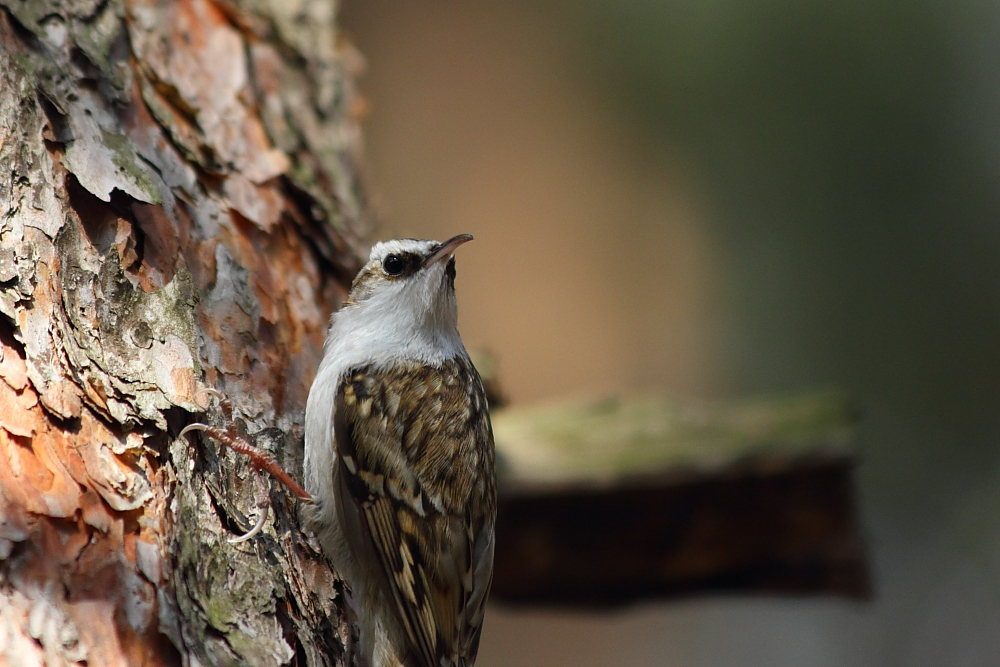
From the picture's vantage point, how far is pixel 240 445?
2082 millimetres

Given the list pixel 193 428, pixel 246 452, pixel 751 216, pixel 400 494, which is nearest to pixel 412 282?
pixel 400 494

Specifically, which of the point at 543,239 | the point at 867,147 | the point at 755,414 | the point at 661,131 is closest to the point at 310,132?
the point at 755,414

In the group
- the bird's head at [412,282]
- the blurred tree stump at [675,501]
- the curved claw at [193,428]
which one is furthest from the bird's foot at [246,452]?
the blurred tree stump at [675,501]

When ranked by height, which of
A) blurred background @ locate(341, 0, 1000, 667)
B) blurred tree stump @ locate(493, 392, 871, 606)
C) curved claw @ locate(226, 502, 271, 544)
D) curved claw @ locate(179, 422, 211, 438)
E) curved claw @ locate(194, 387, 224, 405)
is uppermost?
blurred background @ locate(341, 0, 1000, 667)

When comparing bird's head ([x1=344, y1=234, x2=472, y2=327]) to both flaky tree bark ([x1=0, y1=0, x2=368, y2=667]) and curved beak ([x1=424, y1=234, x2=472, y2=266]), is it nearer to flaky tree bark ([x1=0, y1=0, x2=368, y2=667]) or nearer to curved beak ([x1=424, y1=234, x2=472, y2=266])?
curved beak ([x1=424, y1=234, x2=472, y2=266])

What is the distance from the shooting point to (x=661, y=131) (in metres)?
8.39

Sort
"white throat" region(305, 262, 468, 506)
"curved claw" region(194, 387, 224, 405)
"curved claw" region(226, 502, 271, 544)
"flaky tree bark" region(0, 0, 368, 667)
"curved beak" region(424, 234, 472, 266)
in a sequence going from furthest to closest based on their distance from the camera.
Result: "curved beak" region(424, 234, 472, 266)
"white throat" region(305, 262, 468, 506)
"curved claw" region(194, 387, 224, 405)
"curved claw" region(226, 502, 271, 544)
"flaky tree bark" region(0, 0, 368, 667)

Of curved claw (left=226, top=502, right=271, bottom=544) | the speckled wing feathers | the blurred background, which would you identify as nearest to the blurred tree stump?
the speckled wing feathers

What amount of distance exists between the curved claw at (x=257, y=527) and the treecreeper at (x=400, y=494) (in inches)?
5.1

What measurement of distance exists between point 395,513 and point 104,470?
0.82 m

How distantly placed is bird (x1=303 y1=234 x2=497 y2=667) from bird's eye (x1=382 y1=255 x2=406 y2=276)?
0.82 ft

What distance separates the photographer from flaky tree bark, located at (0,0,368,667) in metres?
1.67

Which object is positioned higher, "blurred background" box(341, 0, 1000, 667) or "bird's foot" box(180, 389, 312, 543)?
"blurred background" box(341, 0, 1000, 667)

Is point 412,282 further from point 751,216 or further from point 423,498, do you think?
point 751,216
